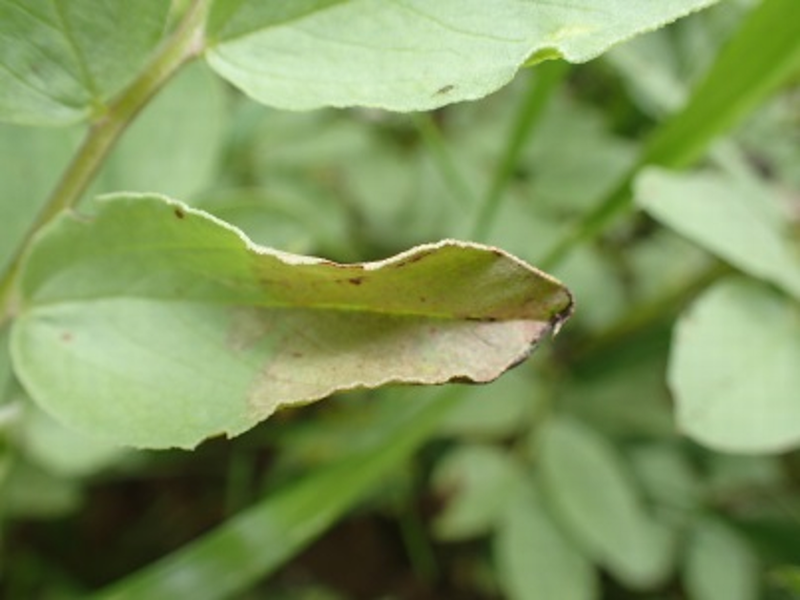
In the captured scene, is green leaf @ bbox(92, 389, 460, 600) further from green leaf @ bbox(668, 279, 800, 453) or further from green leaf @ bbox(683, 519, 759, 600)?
green leaf @ bbox(683, 519, 759, 600)

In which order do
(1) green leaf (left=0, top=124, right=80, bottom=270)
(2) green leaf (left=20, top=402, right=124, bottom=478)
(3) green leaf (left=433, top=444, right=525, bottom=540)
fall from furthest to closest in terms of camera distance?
(3) green leaf (left=433, top=444, right=525, bottom=540) < (2) green leaf (left=20, top=402, right=124, bottom=478) < (1) green leaf (left=0, top=124, right=80, bottom=270)

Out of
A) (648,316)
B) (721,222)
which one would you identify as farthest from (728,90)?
(648,316)

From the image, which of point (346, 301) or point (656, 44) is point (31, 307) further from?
point (656, 44)

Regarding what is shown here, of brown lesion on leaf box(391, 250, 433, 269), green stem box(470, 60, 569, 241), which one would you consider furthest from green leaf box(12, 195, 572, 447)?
green stem box(470, 60, 569, 241)

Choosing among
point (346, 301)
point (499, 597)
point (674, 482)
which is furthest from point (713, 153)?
point (346, 301)

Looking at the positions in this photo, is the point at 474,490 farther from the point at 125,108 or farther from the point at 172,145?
the point at 125,108

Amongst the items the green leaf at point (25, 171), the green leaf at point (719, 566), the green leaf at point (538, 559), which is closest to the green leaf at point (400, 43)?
the green leaf at point (25, 171)
